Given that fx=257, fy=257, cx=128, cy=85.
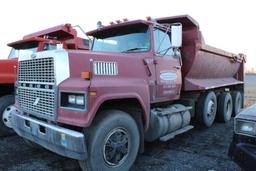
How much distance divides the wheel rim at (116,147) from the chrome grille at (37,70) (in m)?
1.16

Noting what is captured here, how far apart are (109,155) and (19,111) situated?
1.93 metres

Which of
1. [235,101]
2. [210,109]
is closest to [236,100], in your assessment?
[235,101]

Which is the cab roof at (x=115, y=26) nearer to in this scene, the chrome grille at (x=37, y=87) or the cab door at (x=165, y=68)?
the cab door at (x=165, y=68)

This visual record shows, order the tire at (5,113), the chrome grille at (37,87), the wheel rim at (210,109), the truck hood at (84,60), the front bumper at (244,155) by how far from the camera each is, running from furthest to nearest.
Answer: the wheel rim at (210,109)
the tire at (5,113)
the chrome grille at (37,87)
the truck hood at (84,60)
the front bumper at (244,155)

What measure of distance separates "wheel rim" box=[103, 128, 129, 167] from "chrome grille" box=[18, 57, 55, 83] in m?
1.16

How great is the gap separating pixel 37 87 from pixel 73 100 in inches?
33.1

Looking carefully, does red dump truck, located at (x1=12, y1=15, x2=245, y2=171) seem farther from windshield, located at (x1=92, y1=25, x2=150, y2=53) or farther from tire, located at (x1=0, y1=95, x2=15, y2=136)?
tire, located at (x1=0, y1=95, x2=15, y2=136)

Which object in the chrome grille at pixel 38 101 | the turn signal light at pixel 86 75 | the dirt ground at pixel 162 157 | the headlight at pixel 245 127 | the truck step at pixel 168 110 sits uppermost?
the turn signal light at pixel 86 75

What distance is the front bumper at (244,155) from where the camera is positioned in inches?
107

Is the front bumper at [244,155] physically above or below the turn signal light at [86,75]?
below

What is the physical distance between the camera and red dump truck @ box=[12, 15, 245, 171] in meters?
3.42

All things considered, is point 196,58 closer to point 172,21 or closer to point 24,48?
point 172,21

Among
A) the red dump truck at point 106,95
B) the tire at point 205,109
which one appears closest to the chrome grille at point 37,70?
the red dump truck at point 106,95

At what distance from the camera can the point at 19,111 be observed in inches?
179
